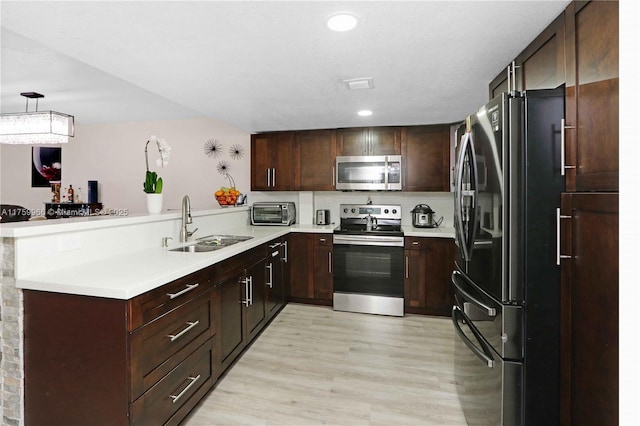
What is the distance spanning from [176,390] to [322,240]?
239 cm

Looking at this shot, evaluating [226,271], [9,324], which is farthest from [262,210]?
[9,324]

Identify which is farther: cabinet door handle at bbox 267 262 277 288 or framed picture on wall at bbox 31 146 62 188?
framed picture on wall at bbox 31 146 62 188

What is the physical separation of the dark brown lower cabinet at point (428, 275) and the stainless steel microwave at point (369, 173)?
728 millimetres

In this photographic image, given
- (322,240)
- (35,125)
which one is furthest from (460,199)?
(35,125)

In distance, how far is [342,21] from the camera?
154cm

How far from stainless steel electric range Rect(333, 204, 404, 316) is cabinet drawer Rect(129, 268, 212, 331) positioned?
1.98 meters

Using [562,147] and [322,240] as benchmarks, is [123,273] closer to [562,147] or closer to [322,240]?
[562,147]

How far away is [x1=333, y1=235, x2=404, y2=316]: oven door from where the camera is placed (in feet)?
12.0

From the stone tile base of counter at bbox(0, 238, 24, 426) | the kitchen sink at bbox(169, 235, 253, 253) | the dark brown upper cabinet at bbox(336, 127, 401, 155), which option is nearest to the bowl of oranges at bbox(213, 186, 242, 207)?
the kitchen sink at bbox(169, 235, 253, 253)

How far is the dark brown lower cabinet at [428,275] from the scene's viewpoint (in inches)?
139

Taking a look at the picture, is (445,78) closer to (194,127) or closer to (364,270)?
(364,270)

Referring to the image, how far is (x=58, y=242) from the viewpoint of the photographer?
175cm

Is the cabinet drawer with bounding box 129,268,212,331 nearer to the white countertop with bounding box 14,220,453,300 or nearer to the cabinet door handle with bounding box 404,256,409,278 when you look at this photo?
A: the white countertop with bounding box 14,220,453,300

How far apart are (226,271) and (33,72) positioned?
261 cm
